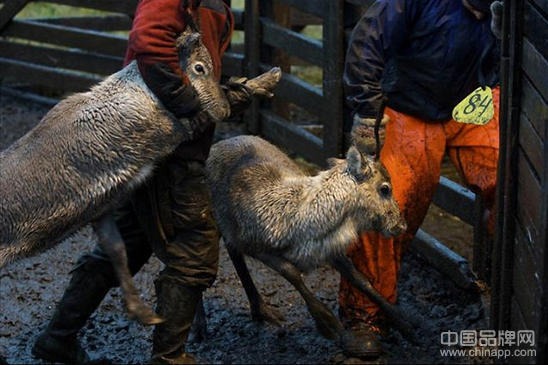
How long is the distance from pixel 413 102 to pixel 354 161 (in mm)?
483

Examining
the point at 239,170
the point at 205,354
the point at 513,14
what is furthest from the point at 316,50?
the point at 513,14

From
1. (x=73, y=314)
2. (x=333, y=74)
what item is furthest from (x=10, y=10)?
(x=73, y=314)

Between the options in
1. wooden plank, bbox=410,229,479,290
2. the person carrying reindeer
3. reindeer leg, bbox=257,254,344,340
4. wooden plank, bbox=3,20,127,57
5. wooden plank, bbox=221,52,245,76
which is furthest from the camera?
wooden plank, bbox=3,20,127,57

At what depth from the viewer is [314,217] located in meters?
5.41

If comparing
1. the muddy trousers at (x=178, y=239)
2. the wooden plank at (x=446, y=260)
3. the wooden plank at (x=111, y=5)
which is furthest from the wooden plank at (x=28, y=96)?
the muddy trousers at (x=178, y=239)

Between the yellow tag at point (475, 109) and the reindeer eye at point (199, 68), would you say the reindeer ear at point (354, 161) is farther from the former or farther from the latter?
the reindeer eye at point (199, 68)

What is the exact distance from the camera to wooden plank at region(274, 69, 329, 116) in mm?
7648

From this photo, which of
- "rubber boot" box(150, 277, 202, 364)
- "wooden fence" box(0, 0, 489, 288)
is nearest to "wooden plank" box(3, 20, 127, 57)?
"wooden fence" box(0, 0, 489, 288)

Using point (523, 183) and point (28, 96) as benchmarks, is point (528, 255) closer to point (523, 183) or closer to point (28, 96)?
point (523, 183)

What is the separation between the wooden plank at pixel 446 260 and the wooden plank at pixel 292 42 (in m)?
1.42

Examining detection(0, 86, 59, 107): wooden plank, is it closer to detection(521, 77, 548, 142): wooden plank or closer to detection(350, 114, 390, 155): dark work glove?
detection(350, 114, 390, 155): dark work glove

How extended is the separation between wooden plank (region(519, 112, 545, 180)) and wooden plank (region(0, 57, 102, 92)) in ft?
21.3

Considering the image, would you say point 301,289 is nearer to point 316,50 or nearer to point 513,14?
point 513,14

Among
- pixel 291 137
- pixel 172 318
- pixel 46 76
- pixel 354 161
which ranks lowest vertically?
pixel 46 76
